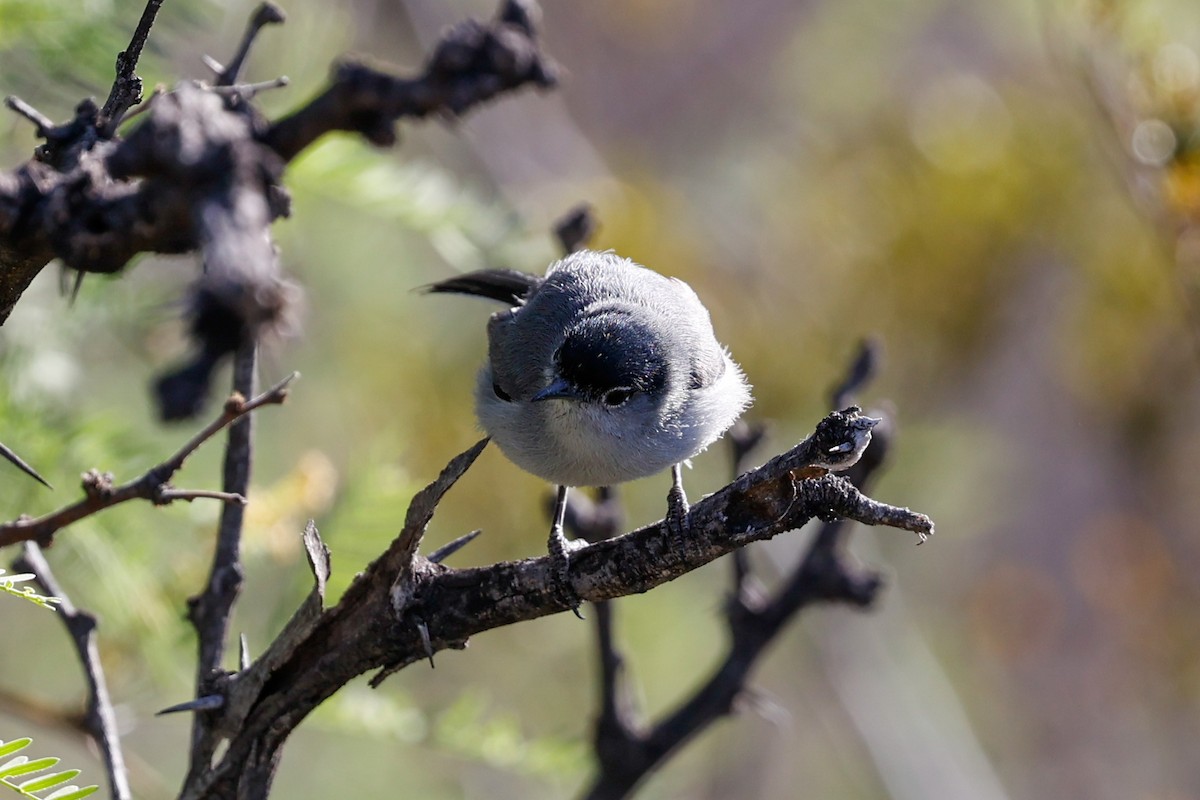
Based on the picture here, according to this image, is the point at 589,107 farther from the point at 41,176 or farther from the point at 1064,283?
the point at 41,176

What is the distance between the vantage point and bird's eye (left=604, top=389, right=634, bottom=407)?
2.30 m

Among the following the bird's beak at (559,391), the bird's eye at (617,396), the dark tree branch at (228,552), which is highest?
the bird's beak at (559,391)

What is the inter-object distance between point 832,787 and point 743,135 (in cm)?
350

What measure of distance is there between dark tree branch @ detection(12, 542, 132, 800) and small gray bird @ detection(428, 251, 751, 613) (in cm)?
87

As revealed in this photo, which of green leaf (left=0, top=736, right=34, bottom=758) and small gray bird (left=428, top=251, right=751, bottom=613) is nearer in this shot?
green leaf (left=0, top=736, right=34, bottom=758)

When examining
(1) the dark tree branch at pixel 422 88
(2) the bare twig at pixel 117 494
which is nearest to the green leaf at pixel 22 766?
(2) the bare twig at pixel 117 494

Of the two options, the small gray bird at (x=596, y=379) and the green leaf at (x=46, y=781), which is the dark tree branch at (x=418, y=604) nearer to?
the green leaf at (x=46, y=781)

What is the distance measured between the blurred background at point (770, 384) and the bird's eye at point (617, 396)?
1.18 feet

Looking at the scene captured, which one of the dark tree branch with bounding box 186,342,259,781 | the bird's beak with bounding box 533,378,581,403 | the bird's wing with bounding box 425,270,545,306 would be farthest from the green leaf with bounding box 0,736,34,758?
the bird's wing with bounding box 425,270,545,306

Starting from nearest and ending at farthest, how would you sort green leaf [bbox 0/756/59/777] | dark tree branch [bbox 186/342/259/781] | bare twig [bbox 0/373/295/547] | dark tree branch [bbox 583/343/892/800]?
green leaf [bbox 0/756/59/777]
bare twig [bbox 0/373/295/547]
dark tree branch [bbox 186/342/259/781]
dark tree branch [bbox 583/343/892/800]

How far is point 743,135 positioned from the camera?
610 cm

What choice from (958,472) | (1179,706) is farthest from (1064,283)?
(1179,706)

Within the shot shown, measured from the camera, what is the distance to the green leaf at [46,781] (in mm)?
1025

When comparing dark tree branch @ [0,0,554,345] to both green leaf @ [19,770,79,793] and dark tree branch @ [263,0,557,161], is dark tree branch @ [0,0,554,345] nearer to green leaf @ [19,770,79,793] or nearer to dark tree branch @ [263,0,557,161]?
dark tree branch @ [263,0,557,161]
